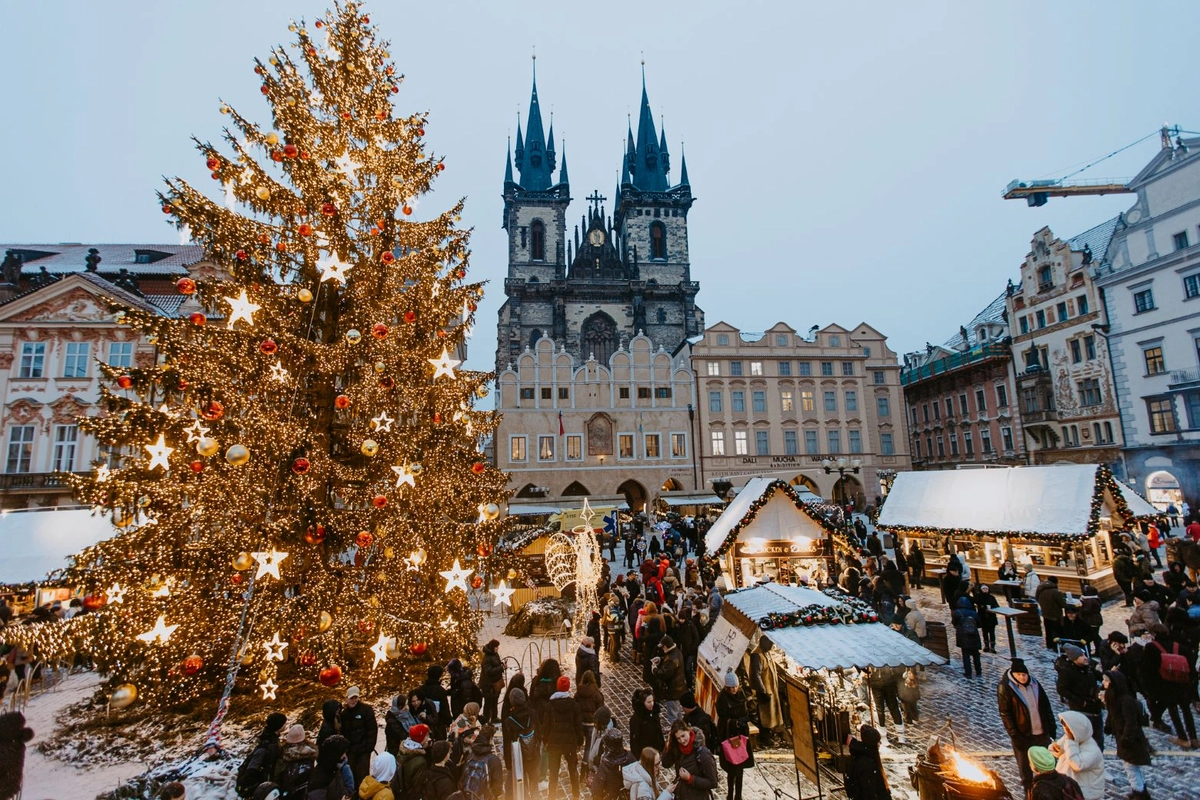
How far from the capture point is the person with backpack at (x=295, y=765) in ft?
17.0

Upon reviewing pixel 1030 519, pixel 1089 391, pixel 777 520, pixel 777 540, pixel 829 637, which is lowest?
pixel 829 637

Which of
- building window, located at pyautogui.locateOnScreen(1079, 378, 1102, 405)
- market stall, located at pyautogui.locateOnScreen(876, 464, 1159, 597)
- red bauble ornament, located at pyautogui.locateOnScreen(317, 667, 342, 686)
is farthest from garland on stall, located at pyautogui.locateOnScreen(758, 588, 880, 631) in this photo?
building window, located at pyautogui.locateOnScreen(1079, 378, 1102, 405)

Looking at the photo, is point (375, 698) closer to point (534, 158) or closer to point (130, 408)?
point (130, 408)

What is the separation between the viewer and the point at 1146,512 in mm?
14172

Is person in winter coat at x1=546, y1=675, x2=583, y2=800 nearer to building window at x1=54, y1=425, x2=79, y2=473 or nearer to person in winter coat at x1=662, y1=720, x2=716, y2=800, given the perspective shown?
person in winter coat at x1=662, y1=720, x2=716, y2=800

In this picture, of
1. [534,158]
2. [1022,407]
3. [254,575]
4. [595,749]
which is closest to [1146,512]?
[595,749]

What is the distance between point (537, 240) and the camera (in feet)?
186

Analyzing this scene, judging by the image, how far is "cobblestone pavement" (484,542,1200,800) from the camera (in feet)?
20.5

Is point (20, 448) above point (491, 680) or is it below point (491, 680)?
above

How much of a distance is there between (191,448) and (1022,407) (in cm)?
4292

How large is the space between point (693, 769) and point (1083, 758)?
10.7ft

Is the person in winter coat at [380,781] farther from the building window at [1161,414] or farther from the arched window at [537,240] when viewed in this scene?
the arched window at [537,240]

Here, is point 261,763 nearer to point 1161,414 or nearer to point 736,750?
point 736,750

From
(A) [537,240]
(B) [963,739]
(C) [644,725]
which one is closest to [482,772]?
(C) [644,725]
